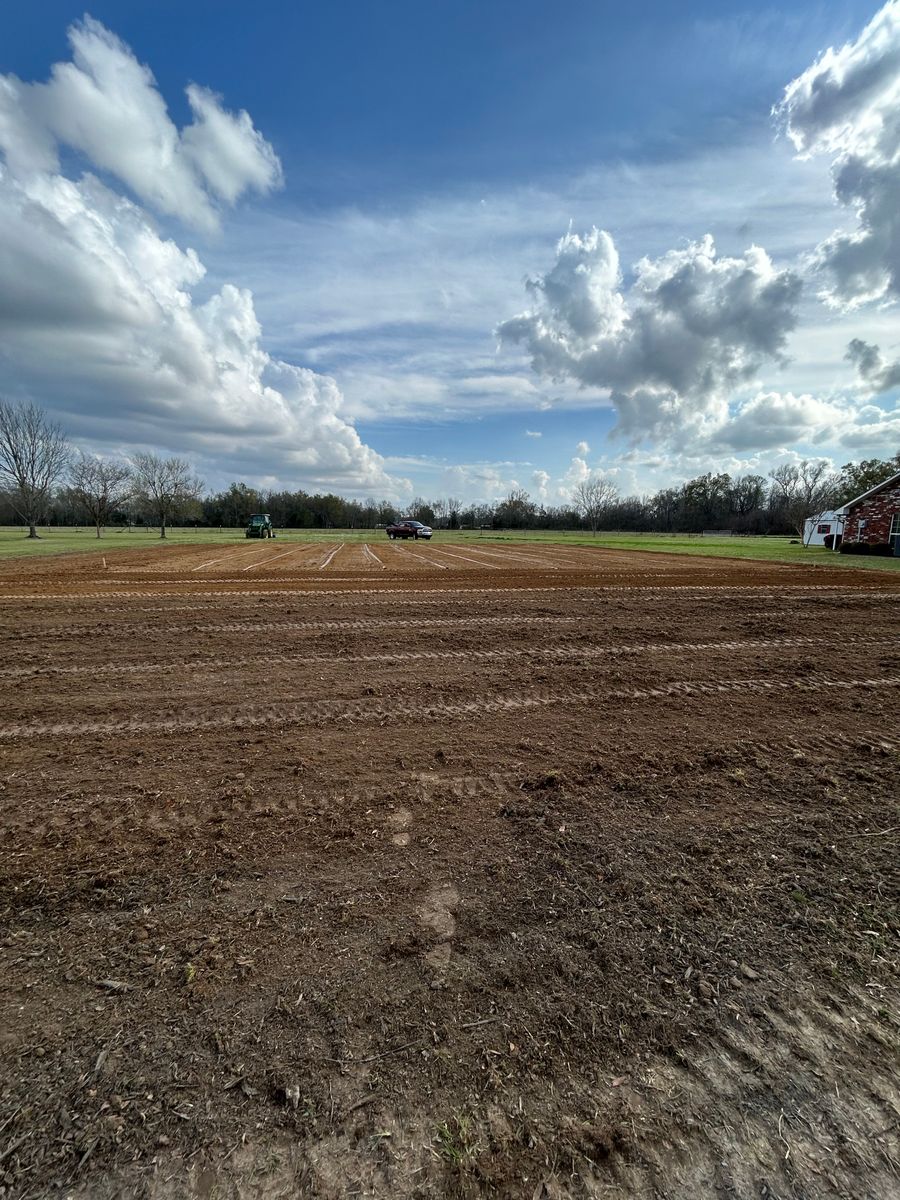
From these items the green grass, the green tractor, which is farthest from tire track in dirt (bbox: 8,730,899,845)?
the green tractor

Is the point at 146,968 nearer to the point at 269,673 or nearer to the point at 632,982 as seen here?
the point at 632,982

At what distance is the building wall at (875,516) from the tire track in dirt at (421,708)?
1352 inches

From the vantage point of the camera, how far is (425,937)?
2.55 meters

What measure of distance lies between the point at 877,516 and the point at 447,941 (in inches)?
1642

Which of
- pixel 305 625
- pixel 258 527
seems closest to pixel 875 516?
pixel 305 625

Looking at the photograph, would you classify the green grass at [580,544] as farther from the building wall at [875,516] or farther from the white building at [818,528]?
the white building at [818,528]

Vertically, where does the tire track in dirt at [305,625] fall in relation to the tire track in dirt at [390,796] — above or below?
above

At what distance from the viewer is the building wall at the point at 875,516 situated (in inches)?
1283

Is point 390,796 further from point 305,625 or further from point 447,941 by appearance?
point 305,625

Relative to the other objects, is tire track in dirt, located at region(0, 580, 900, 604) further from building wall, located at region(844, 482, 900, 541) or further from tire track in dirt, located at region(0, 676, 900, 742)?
building wall, located at region(844, 482, 900, 541)

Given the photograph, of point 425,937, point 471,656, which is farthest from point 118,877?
point 471,656

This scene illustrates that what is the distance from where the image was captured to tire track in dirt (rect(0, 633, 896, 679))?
6.63 metres

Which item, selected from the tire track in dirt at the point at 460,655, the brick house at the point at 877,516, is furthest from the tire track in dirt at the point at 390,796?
the brick house at the point at 877,516

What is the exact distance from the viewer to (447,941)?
8.30 ft
